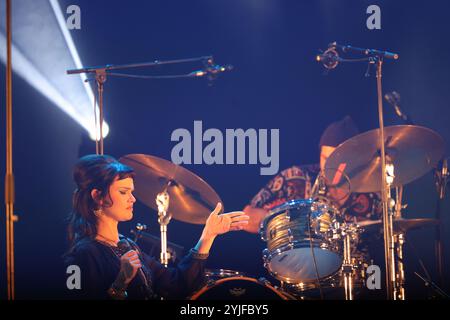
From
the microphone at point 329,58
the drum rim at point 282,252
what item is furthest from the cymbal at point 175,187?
the microphone at point 329,58

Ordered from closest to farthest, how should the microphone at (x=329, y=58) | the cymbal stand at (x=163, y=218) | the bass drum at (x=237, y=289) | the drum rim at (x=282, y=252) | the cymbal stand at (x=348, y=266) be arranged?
the bass drum at (x=237, y=289) < the drum rim at (x=282, y=252) < the cymbal stand at (x=348, y=266) < the cymbal stand at (x=163, y=218) < the microphone at (x=329, y=58)

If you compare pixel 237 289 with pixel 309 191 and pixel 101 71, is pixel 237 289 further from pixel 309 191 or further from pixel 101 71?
pixel 101 71

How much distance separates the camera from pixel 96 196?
173 inches

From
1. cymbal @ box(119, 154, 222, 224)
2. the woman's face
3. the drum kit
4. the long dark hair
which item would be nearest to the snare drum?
the drum kit

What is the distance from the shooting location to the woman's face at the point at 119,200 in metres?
4.38

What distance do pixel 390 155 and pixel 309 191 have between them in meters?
0.60

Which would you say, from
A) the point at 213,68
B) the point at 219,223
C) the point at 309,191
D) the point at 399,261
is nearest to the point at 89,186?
the point at 219,223

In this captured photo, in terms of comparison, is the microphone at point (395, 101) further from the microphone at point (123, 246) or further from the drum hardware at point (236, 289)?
the microphone at point (123, 246)

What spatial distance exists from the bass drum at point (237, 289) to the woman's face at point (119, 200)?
3.32 ft

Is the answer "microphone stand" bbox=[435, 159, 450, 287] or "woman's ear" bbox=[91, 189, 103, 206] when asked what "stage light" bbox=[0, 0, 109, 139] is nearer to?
"woman's ear" bbox=[91, 189, 103, 206]

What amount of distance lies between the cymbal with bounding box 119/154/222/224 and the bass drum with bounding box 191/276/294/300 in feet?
2.66

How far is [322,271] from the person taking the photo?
13.9 ft
